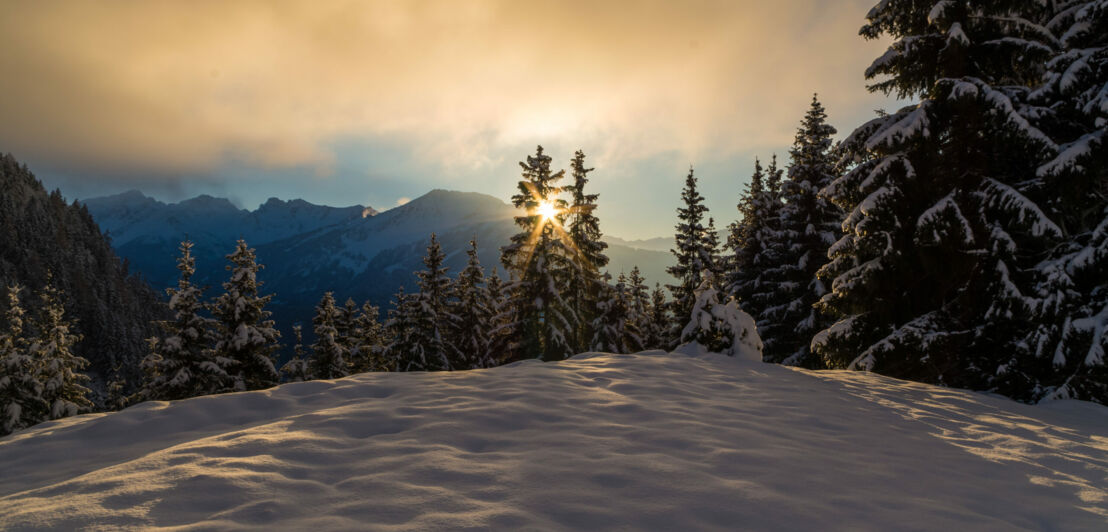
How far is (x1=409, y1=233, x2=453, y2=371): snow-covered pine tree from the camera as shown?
25828 millimetres

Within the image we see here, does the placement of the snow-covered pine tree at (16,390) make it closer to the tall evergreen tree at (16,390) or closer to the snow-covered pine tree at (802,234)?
the tall evergreen tree at (16,390)

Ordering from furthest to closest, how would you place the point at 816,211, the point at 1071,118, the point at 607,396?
the point at 816,211
the point at 1071,118
the point at 607,396

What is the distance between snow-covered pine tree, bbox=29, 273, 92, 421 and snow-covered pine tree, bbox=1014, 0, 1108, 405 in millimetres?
32934

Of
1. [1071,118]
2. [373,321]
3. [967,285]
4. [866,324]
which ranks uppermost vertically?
[1071,118]

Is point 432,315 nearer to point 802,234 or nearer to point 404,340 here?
point 404,340

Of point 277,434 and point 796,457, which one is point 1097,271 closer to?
point 796,457

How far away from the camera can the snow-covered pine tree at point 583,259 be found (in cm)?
2416

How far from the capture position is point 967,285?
31.3 ft

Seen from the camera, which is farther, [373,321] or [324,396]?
[373,321]

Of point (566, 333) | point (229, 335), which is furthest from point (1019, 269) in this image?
point (229, 335)

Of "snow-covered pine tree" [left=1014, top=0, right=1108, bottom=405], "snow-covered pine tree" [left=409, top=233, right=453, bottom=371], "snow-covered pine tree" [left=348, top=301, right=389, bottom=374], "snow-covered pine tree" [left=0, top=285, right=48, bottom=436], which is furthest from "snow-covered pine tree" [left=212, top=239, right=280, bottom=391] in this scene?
"snow-covered pine tree" [left=1014, top=0, right=1108, bottom=405]

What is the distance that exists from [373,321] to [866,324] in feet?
116

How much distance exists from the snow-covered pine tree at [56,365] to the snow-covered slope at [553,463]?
78.5 ft

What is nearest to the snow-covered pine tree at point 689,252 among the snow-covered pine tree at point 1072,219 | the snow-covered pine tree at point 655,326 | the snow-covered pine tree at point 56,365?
the snow-covered pine tree at point 655,326
